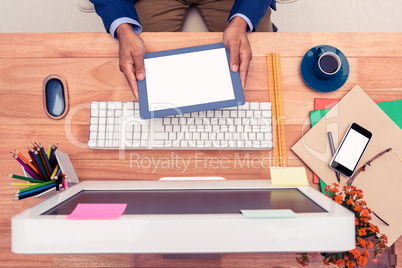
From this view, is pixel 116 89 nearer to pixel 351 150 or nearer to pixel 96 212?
pixel 96 212

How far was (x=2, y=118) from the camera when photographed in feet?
2.74

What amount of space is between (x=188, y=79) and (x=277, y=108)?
297 millimetres

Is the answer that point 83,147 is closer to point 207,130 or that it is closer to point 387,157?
point 207,130

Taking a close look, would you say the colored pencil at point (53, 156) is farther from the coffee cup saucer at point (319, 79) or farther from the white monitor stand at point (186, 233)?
the coffee cup saucer at point (319, 79)

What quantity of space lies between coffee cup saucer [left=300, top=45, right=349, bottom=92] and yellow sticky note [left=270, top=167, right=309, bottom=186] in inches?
13.4

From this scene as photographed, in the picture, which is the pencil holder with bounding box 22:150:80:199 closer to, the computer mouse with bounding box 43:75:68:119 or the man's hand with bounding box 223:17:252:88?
the computer mouse with bounding box 43:75:68:119

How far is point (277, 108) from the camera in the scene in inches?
33.0

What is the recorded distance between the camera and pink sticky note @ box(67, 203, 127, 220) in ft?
1.45

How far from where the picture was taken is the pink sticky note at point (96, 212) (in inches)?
17.4

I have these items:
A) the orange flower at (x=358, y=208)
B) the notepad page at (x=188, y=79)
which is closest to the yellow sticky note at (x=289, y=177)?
the orange flower at (x=358, y=208)

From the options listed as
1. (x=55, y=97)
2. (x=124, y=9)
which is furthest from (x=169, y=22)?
(x=55, y=97)

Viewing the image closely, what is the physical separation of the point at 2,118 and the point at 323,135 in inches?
39.6

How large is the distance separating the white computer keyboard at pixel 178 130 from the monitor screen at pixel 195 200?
21cm

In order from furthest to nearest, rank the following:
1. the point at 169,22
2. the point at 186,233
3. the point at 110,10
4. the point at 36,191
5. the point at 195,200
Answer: the point at 169,22, the point at 110,10, the point at 36,191, the point at 195,200, the point at 186,233
